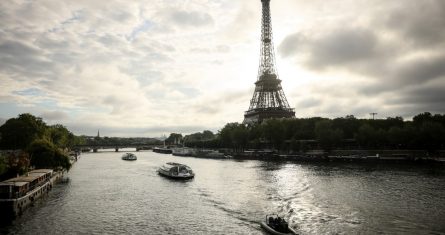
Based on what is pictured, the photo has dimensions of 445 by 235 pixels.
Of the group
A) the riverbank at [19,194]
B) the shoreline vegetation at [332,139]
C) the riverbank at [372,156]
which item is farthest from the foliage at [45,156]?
the riverbank at [372,156]

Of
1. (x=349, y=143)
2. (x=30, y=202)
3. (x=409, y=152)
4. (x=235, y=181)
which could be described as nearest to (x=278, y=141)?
(x=349, y=143)

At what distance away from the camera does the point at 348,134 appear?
5128 inches

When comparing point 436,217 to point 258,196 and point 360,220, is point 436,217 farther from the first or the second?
point 258,196

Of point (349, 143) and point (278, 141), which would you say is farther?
point (278, 141)

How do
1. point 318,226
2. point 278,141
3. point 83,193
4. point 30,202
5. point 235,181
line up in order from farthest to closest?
point 278,141, point 235,181, point 83,193, point 30,202, point 318,226

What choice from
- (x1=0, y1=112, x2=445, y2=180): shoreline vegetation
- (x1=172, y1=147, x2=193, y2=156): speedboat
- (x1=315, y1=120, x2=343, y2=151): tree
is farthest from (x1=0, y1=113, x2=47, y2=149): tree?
(x1=315, y1=120, x2=343, y2=151): tree

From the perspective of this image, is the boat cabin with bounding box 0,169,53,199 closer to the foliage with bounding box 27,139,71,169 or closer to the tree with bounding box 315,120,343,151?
the foliage with bounding box 27,139,71,169

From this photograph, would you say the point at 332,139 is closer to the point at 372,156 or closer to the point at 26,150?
the point at 372,156

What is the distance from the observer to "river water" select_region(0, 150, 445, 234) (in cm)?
3694

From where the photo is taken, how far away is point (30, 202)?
48750mm

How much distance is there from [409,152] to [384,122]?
75.4 ft

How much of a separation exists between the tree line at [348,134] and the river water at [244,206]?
107ft

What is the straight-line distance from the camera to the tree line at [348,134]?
103750mm

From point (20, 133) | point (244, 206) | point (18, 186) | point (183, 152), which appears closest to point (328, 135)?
point (183, 152)
